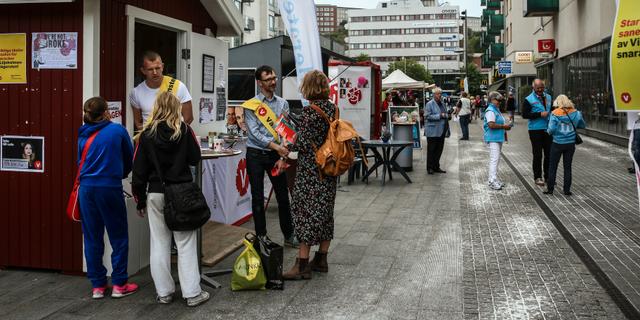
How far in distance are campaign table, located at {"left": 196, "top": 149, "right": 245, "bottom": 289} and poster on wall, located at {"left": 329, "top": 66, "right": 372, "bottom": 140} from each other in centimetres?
724

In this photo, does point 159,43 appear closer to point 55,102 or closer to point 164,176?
point 55,102

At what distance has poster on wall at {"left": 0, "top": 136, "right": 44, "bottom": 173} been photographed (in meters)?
5.45

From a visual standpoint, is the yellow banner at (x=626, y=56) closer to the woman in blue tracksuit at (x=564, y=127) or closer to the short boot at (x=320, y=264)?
the short boot at (x=320, y=264)

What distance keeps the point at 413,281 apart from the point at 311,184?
48.6 inches

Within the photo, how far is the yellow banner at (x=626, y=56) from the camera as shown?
3.99 metres

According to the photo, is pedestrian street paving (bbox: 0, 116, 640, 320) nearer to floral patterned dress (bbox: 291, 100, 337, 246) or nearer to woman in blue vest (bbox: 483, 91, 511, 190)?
floral patterned dress (bbox: 291, 100, 337, 246)

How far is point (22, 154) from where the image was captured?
550cm

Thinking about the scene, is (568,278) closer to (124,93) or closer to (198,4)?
(124,93)

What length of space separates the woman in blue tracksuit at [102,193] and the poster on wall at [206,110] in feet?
7.19

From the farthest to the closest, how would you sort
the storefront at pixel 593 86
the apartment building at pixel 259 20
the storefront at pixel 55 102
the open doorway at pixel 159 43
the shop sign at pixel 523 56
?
the apartment building at pixel 259 20 < the shop sign at pixel 523 56 < the storefront at pixel 593 86 < the open doorway at pixel 159 43 < the storefront at pixel 55 102

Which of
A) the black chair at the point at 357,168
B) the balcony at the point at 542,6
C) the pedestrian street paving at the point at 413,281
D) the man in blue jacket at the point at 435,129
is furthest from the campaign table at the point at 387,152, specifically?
the balcony at the point at 542,6

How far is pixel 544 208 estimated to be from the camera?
29.0 feet

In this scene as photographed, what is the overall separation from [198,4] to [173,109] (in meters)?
2.97

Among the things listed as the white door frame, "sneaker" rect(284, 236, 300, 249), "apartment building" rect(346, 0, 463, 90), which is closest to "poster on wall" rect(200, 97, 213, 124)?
the white door frame
